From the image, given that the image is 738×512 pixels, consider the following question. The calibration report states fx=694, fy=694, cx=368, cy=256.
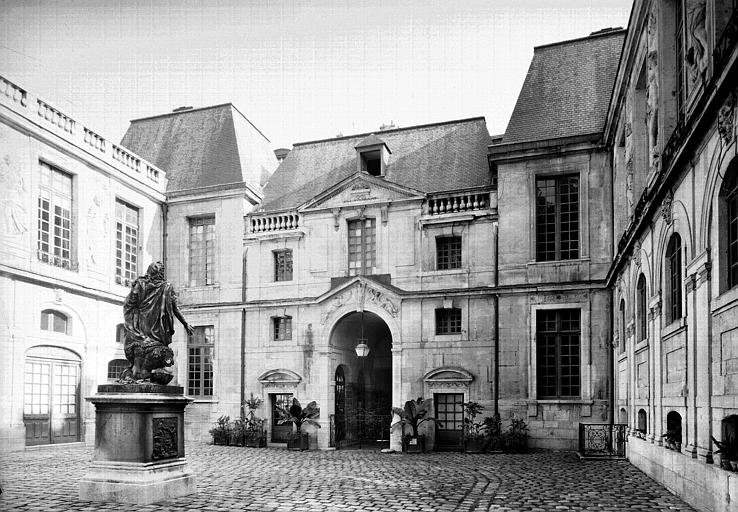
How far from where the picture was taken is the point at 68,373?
21438mm

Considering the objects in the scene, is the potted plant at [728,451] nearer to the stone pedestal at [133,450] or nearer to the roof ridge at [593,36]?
the stone pedestal at [133,450]

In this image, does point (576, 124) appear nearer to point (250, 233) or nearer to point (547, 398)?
point (547, 398)

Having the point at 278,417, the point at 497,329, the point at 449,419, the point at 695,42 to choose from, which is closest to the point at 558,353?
the point at 497,329

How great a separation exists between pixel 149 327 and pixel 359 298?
1198cm

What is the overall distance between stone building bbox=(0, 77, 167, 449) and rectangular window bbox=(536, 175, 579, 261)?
14148 mm

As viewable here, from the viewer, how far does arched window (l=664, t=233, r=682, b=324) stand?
11773 millimetres

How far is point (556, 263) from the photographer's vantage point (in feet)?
68.2

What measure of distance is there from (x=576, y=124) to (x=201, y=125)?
1527 centimetres

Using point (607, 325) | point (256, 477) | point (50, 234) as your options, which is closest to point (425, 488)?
point (256, 477)

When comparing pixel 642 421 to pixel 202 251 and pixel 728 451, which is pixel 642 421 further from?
pixel 202 251

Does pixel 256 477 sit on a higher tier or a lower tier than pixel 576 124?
lower

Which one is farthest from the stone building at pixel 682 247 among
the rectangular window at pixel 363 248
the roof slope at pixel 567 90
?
the rectangular window at pixel 363 248

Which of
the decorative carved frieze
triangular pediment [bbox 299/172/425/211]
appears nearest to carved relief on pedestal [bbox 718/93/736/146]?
the decorative carved frieze

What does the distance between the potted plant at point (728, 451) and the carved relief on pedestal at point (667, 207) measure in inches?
172
